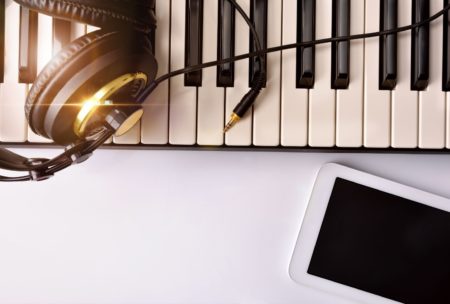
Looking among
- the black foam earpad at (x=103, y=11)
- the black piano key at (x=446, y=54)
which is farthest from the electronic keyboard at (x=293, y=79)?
the black foam earpad at (x=103, y=11)

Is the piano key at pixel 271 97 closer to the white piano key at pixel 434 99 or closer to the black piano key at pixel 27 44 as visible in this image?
the white piano key at pixel 434 99

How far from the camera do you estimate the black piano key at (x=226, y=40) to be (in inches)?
25.5

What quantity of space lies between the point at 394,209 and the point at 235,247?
0.26 metres

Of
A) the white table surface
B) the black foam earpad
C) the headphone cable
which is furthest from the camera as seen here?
the white table surface

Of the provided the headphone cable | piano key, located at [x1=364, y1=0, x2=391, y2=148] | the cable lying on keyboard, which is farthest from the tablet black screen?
the cable lying on keyboard

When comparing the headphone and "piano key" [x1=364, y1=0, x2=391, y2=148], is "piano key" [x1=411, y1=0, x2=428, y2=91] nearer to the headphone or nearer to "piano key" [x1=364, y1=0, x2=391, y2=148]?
"piano key" [x1=364, y1=0, x2=391, y2=148]

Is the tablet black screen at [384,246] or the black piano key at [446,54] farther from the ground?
the black piano key at [446,54]

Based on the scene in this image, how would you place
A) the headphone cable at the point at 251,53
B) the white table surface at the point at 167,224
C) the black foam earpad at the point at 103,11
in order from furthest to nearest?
the white table surface at the point at 167,224 → the headphone cable at the point at 251,53 → the black foam earpad at the point at 103,11

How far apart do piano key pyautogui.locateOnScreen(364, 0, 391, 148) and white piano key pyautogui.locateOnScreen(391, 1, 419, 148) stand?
1 centimetres

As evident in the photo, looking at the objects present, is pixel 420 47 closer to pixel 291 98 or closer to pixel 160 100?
pixel 291 98

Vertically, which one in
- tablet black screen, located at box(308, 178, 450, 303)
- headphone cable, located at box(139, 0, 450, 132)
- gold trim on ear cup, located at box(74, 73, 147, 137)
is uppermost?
headphone cable, located at box(139, 0, 450, 132)

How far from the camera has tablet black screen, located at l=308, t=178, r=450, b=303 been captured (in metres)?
0.76

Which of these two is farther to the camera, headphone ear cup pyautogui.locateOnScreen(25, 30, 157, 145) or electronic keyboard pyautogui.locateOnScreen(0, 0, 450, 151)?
electronic keyboard pyautogui.locateOnScreen(0, 0, 450, 151)

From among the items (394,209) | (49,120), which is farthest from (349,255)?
(49,120)
